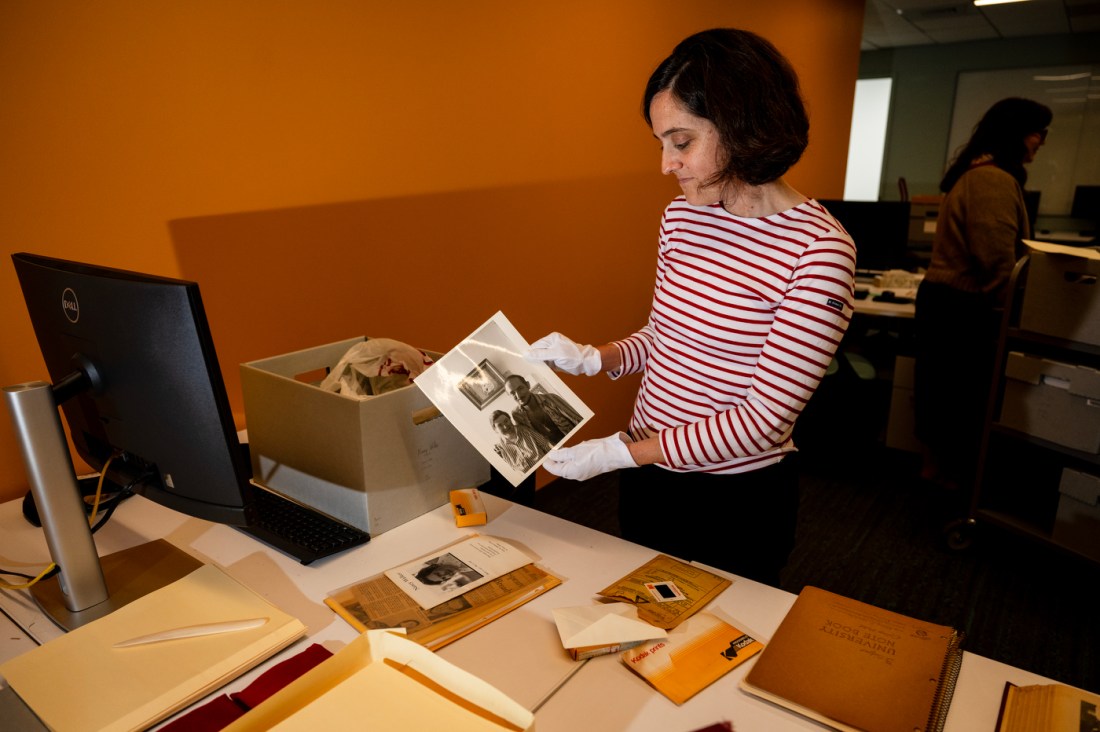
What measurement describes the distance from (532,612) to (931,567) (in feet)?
6.60

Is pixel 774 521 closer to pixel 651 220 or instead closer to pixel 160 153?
pixel 160 153

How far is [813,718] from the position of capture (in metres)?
0.79

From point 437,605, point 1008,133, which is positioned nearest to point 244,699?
point 437,605

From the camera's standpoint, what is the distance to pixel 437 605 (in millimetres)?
988

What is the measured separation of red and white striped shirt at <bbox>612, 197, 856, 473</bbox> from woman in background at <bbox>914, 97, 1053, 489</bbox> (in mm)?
1856

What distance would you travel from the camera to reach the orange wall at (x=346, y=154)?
1342mm

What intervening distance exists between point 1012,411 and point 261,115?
248 centimetres

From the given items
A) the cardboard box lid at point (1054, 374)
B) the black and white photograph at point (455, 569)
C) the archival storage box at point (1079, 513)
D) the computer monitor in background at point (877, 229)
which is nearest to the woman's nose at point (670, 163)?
the black and white photograph at point (455, 569)

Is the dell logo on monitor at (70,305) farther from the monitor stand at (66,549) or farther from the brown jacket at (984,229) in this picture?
the brown jacket at (984,229)

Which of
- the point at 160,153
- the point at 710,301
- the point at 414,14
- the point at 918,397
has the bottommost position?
the point at 918,397

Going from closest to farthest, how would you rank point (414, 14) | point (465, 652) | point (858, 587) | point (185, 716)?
point (185, 716), point (465, 652), point (414, 14), point (858, 587)

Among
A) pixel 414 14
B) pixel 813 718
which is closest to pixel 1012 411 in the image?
pixel 813 718

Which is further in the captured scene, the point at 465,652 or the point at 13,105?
the point at 13,105

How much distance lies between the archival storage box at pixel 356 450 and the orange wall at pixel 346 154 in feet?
1.27
